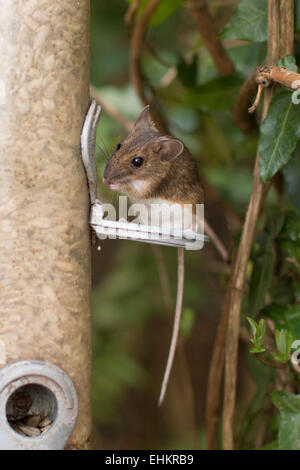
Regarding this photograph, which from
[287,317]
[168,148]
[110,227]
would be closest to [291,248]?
[287,317]

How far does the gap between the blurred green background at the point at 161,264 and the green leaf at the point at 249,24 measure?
276 millimetres

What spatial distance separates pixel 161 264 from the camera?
2.51m

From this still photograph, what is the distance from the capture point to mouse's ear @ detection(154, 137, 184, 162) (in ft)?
5.47

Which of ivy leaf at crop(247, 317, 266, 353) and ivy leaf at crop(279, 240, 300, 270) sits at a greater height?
ivy leaf at crop(279, 240, 300, 270)

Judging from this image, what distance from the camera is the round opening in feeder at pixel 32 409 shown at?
1549mm

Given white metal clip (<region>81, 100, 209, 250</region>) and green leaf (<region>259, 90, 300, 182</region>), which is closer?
white metal clip (<region>81, 100, 209, 250</region>)

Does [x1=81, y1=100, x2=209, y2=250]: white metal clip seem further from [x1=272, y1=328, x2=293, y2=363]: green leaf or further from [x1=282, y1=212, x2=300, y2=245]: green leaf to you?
[x1=282, y1=212, x2=300, y2=245]: green leaf

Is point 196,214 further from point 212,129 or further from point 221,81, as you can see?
point 212,129

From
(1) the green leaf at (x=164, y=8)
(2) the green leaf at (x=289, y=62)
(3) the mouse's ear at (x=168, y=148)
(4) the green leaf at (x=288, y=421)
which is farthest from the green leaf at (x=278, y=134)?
(1) the green leaf at (x=164, y=8)

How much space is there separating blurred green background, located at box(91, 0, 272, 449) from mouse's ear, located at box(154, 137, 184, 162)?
268 mm

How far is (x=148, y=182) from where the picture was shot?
175 cm

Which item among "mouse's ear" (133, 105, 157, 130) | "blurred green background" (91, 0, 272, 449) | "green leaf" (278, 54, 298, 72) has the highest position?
"green leaf" (278, 54, 298, 72)

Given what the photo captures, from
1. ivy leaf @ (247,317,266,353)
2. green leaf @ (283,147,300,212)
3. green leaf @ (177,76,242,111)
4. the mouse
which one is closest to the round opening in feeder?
the mouse

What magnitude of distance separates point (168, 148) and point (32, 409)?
2.50ft
